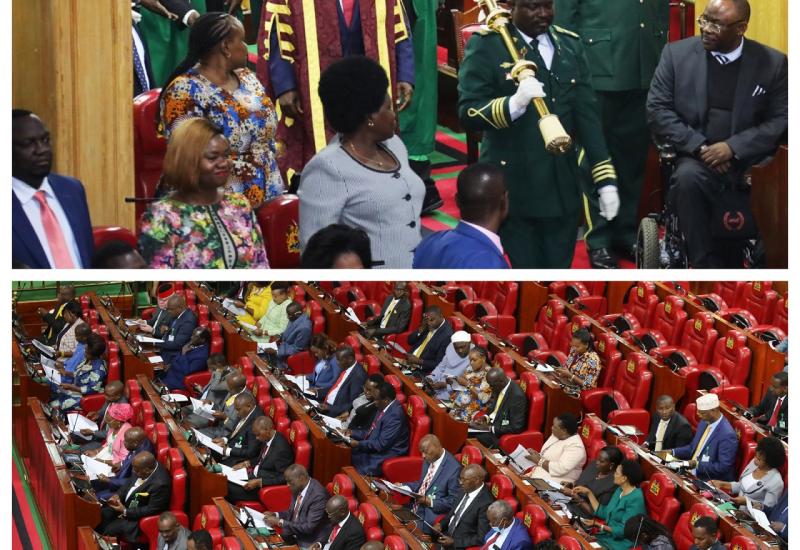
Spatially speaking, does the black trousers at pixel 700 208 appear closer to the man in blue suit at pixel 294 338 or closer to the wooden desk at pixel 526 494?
the wooden desk at pixel 526 494

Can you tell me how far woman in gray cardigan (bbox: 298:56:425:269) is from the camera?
4.82 m

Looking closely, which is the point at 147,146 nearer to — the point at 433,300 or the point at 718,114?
the point at 718,114

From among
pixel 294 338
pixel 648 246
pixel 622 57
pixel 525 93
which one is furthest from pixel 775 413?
pixel 294 338

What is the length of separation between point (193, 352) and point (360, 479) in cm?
257

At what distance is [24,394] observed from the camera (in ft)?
27.0

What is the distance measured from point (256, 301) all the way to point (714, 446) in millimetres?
4005

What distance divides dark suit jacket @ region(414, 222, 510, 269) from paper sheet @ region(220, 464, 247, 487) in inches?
98.7

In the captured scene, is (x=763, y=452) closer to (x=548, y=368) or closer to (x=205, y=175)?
(x=548, y=368)

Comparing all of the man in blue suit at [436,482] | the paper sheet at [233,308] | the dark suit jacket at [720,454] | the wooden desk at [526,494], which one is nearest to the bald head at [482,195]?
the wooden desk at [526,494]

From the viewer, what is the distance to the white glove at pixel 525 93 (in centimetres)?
503

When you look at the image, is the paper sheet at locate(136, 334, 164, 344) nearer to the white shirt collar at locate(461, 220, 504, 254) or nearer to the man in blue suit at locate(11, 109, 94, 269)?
the man in blue suit at locate(11, 109, 94, 269)

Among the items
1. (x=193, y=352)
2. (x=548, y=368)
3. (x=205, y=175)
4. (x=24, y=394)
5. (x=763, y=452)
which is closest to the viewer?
(x=205, y=175)

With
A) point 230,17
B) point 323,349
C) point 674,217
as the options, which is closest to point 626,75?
point 674,217

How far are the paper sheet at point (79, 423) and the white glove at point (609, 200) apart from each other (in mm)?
3796
